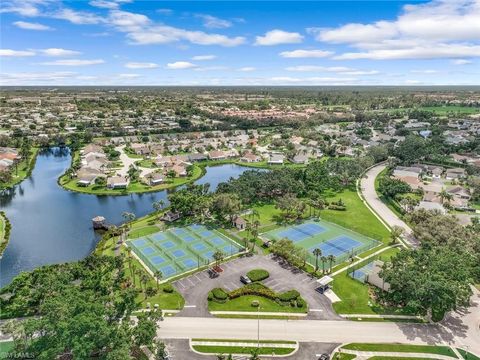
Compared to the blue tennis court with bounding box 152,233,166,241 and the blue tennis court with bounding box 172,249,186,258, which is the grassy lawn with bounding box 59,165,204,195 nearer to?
the blue tennis court with bounding box 152,233,166,241

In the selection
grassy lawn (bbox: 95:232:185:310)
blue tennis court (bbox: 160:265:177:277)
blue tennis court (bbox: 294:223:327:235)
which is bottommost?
blue tennis court (bbox: 160:265:177:277)

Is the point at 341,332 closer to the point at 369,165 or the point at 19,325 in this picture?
the point at 19,325

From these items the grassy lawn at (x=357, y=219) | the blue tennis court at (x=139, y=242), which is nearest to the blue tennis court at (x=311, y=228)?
the grassy lawn at (x=357, y=219)

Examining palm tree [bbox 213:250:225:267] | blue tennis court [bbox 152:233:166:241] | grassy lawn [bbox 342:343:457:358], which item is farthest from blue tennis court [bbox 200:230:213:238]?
grassy lawn [bbox 342:343:457:358]

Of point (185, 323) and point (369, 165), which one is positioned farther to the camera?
point (369, 165)

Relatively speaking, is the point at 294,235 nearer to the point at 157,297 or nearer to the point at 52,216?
the point at 157,297

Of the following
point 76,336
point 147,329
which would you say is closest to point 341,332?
point 147,329
